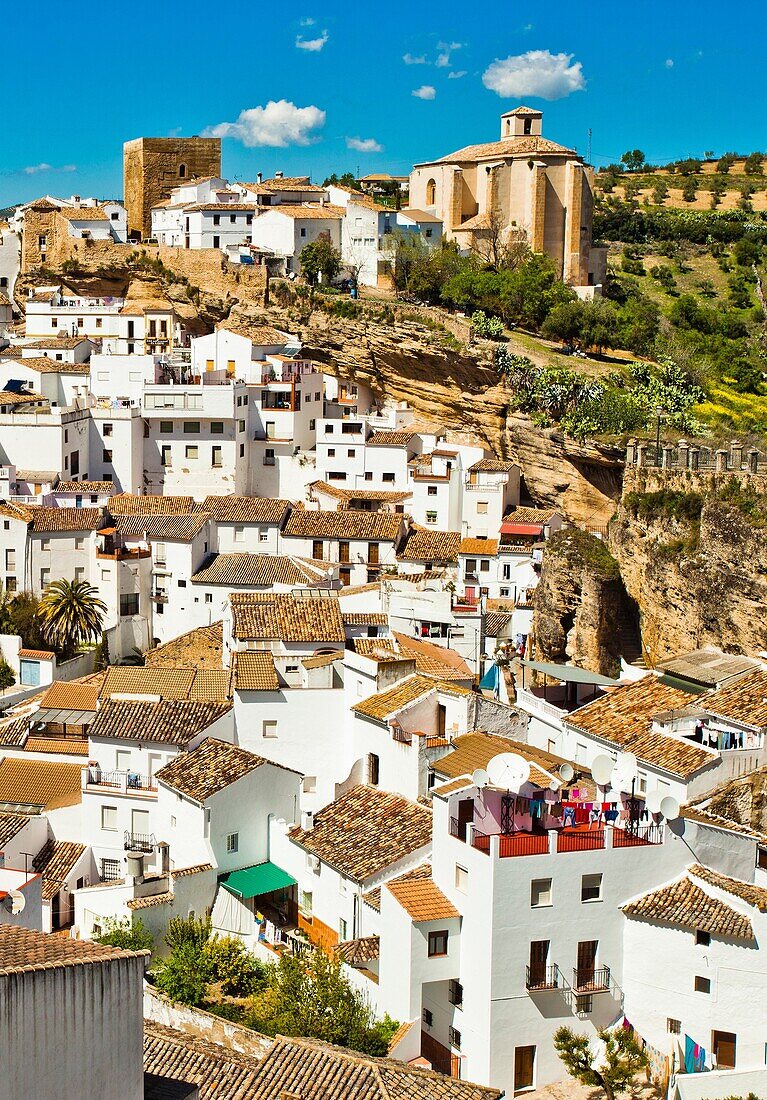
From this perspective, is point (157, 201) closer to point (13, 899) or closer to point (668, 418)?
point (668, 418)

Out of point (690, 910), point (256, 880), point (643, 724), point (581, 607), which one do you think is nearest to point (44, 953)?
point (690, 910)

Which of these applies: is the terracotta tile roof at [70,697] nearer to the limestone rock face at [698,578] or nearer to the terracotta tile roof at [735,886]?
the limestone rock face at [698,578]

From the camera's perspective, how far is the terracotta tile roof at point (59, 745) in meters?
30.3

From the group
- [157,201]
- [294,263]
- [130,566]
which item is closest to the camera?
[130,566]

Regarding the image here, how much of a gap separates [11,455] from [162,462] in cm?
468

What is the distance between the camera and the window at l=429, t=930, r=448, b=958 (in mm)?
20203

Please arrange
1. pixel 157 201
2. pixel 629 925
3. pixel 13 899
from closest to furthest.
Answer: pixel 13 899 < pixel 629 925 < pixel 157 201

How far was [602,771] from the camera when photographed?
871 inches

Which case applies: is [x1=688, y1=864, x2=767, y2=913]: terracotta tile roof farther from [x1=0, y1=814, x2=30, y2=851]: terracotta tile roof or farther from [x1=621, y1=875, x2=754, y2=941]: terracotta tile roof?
[x1=0, y1=814, x2=30, y2=851]: terracotta tile roof

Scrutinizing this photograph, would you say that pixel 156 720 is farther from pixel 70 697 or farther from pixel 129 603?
pixel 129 603

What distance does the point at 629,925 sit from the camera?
20422 millimetres

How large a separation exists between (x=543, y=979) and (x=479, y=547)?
22032mm

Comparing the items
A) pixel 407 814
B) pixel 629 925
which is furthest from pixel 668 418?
pixel 629 925

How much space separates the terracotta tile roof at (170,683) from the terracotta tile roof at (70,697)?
542 mm
